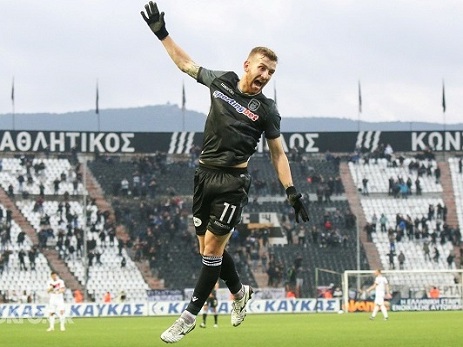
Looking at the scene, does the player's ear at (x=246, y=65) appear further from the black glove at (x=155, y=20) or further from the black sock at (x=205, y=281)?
the black sock at (x=205, y=281)

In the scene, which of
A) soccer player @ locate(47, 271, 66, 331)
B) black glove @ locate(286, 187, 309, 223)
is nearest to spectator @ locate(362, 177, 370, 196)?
soccer player @ locate(47, 271, 66, 331)

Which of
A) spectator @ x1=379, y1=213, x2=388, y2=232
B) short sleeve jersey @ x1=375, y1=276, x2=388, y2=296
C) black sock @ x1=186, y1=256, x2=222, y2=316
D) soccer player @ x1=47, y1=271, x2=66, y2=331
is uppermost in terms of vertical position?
spectator @ x1=379, y1=213, x2=388, y2=232

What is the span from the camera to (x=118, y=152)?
72062 mm

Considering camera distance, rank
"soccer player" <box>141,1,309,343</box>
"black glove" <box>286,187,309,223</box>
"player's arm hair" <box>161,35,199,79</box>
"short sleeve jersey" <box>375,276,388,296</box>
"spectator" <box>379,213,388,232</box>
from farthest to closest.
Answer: "spectator" <box>379,213,388,232</box> < "short sleeve jersey" <box>375,276,388,296</box> < "player's arm hair" <box>161,35,199,79</box> < "black glove" <box>286,187,309,223</box> < "soccer player" <box>141,1,309,343</box>

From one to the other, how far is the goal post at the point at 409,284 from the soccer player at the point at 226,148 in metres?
43.9

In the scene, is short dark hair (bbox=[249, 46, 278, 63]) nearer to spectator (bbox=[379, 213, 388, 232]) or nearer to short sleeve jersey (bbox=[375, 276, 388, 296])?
short sleeve jersey (bbox=[375, 276, 388, 296])

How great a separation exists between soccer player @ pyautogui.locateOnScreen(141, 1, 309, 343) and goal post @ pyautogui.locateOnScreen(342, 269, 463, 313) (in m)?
43.9

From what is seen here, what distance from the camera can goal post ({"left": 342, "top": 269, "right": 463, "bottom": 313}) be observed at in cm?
5559

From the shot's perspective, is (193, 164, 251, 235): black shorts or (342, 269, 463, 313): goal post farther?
(342, 269, 463, 313): goal post

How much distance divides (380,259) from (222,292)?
35.2 ft

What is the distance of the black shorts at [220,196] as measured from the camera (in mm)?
11672

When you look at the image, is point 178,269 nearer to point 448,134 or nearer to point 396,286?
point 396,286

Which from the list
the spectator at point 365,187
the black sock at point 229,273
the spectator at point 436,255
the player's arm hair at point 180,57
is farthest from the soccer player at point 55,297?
the spectator at point 365,187

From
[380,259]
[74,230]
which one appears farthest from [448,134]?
[74,230]
